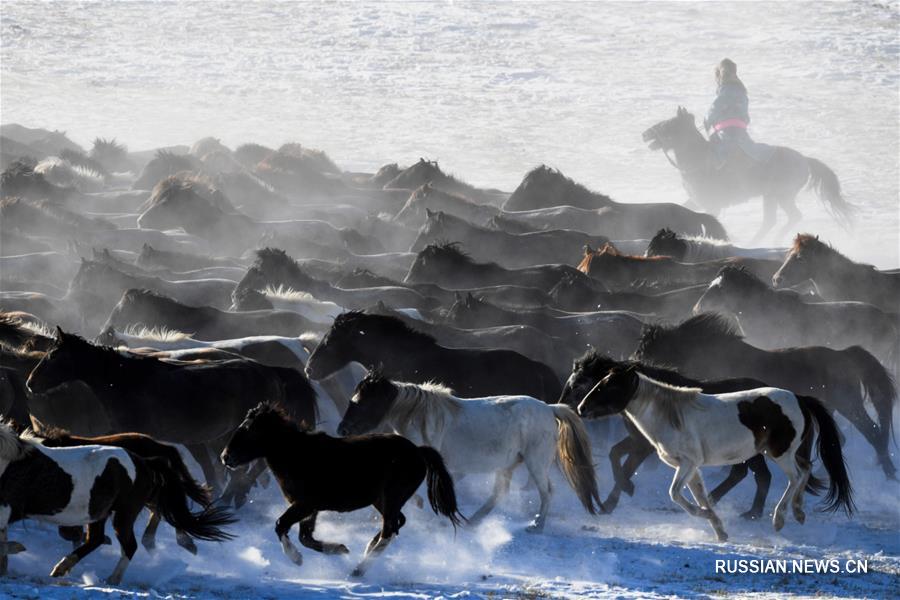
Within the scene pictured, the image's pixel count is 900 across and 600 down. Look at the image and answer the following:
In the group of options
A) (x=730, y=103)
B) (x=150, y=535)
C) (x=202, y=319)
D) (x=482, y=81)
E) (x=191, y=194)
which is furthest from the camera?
(x=482, y=81)

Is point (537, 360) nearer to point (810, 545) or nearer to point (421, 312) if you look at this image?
point (421, 312)

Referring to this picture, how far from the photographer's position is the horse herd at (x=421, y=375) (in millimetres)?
9039

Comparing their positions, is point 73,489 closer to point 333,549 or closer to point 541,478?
point 333,549

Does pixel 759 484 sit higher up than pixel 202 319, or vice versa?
pixel 202 319

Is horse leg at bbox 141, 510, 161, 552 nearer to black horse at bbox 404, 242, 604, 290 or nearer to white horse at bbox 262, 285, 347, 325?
white horse at bbox 262, 285, 347, 325

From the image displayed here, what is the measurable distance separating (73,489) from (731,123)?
17.5m

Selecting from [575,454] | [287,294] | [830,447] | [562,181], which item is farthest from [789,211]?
[575,454]

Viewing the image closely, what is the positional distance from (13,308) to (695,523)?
7813 millimetres

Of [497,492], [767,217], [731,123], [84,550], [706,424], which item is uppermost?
[731,123]

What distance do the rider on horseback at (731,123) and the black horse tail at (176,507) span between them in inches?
661

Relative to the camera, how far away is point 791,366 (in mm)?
12242

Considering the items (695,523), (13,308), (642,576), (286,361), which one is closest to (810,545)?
(695,523)

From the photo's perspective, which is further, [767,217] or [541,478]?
[767,217]

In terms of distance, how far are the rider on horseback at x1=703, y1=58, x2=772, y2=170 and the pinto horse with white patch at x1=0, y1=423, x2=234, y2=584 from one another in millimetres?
17101
